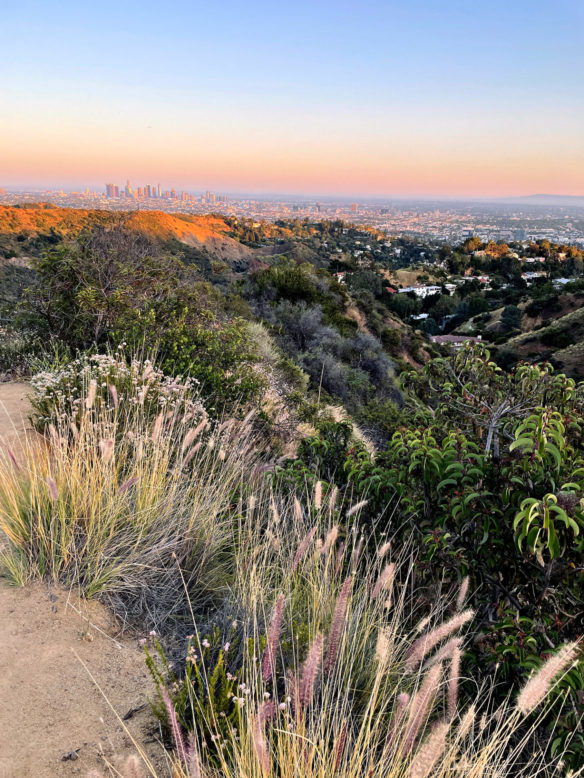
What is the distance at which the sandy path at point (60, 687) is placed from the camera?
1.94 m

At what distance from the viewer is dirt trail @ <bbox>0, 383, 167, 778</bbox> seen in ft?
6.36

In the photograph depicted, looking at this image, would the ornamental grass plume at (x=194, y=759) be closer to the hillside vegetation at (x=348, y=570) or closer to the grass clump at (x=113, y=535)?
the hillside vegetation at (x=348, y=570)

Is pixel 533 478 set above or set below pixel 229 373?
above

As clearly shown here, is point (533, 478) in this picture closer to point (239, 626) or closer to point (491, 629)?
point (491, 629)

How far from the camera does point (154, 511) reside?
3.28 meters

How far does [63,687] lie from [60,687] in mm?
13

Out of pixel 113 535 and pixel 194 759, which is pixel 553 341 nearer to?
pixel 113 535

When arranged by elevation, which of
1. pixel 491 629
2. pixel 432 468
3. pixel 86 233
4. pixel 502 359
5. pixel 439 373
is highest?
pixel 86 233

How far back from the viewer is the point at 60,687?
2254mm

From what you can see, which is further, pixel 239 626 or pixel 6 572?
pixel 6 572

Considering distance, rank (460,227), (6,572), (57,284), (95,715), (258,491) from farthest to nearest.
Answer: (460,227) < (57,284) < (258,491) < (6,572) < (95,715)

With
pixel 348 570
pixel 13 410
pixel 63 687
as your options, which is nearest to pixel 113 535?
pixel 63 687

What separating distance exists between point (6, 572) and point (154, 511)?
2.95 feet

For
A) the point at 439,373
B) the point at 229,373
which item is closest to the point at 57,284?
the point at 229,373
